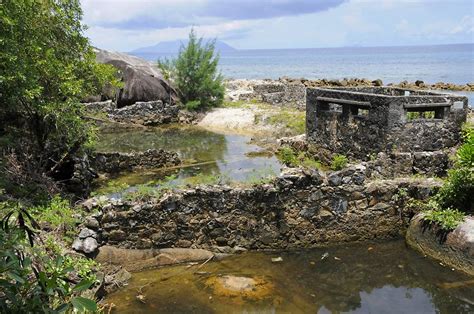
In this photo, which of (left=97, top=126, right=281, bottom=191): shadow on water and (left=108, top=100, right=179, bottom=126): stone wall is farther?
(left=108, top=100, right=179, bottom=126): stone wall

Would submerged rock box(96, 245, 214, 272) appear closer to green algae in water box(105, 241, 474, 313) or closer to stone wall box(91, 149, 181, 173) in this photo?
green algae in water box(105, 241, 474, 313)

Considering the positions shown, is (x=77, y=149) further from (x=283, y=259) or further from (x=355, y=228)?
(x=355, y=228)

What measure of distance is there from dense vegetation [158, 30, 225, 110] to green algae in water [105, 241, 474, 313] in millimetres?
25377

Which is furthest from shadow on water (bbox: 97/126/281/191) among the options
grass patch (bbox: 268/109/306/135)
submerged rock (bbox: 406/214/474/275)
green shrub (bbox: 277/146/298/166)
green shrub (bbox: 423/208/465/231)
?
green shrub (bbox: 423/208/465/231)

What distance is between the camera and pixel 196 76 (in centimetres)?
3603

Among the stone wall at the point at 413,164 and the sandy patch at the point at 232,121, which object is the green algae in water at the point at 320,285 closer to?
the stone wall at the point at 413,164

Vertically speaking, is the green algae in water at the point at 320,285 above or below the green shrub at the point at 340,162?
below

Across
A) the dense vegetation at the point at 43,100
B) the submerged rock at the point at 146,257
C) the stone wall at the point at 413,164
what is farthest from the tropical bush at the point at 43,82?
the stone wall at the point at 413,164

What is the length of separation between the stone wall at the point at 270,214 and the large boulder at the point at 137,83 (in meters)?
24.5

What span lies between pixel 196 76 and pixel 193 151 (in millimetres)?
13804

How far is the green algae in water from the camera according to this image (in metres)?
8.67

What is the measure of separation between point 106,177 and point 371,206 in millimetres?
10913

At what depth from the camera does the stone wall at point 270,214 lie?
415 inches

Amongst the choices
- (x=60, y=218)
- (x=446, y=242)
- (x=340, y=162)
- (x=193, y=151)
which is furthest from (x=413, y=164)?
(x=193, y=151)
